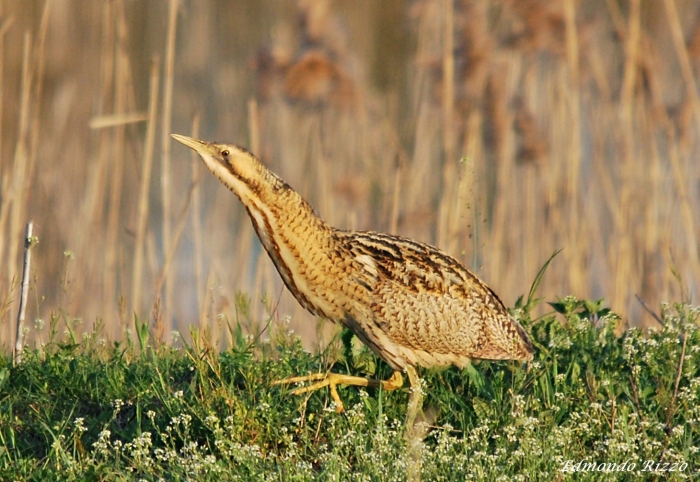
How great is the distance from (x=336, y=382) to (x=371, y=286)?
569mm

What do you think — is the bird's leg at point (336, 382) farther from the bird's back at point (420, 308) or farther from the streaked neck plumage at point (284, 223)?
the streaked neck plumage at point (284, 223)

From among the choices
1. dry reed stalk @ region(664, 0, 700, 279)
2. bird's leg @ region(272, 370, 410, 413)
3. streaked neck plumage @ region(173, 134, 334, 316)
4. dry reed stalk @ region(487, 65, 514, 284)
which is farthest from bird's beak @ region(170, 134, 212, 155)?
dry reed stalk @ region(664, 0, 700, 279)

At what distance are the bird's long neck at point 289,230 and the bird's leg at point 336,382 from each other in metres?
0.43

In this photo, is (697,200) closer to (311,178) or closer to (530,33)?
(530,33)

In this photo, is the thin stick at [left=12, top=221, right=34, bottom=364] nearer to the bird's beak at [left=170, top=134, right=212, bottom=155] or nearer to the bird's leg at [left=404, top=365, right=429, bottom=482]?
the bird's beak at [left=170, top=134, right=212, bottom=155]

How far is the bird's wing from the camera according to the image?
4.90 m

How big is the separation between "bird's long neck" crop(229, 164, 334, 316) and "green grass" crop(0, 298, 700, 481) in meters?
0.26

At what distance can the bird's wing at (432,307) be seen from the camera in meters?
4.90

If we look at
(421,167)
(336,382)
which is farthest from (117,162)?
(336,382)

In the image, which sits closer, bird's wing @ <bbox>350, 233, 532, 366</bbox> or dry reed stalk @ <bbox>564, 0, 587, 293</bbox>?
bird's wing @ <bbox>350, 233, 532, 366</bbox>

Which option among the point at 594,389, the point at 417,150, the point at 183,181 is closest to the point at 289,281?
the point at 594,389

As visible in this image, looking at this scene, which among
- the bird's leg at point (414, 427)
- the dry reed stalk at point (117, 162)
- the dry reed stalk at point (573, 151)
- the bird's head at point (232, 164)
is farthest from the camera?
the dry reed stalk at point (573, 151)

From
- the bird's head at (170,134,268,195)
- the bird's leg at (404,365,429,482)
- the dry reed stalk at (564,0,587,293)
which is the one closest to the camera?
the bird's leg at (404,365,429,482)

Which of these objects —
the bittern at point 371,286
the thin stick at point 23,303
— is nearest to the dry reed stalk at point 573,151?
the bittern at point 371,286
